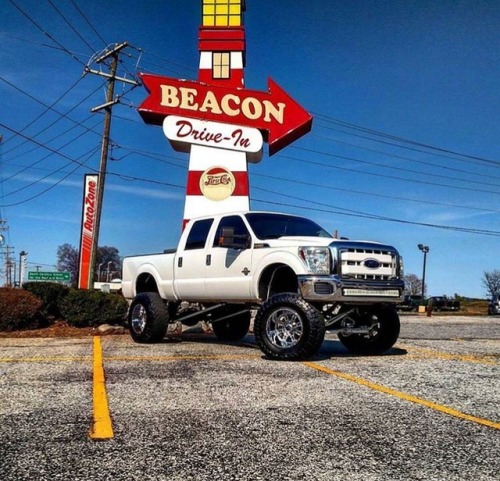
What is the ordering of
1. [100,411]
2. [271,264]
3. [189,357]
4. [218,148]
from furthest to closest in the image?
[218,148], [271,264], [189,357], [100,411]

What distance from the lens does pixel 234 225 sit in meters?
9.22

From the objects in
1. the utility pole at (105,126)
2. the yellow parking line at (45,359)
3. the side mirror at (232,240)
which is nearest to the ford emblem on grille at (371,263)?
the side mirror at (232,240)

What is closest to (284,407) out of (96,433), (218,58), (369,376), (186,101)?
(96,433)

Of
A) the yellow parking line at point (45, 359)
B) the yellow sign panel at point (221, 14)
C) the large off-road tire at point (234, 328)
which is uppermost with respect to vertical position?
the yellow sign panel at point (221, 14)

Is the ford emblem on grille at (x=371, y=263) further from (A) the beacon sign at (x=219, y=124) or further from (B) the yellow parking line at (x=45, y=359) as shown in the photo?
(A) the beacon sign at (x=219, y=124)

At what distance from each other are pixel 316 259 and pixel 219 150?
1021 centimetres

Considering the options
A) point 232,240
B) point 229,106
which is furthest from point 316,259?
point 229,106

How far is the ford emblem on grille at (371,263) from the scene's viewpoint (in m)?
7.94

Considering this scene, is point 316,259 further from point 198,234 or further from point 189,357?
point 198,234

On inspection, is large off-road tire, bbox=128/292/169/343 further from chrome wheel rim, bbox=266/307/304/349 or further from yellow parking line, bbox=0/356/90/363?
chrome wheel rim, bbox=266/307/304/349

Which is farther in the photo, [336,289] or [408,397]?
[336,289]

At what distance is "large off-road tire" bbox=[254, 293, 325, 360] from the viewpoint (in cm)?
732

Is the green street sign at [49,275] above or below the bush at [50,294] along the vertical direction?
above

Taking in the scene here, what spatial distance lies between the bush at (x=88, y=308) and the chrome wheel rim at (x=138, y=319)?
3.77 meters
